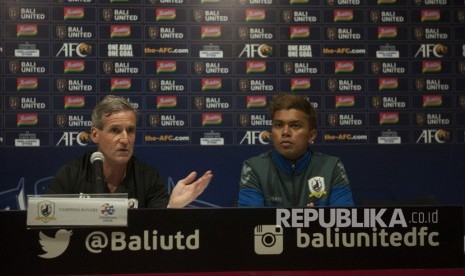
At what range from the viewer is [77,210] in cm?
127

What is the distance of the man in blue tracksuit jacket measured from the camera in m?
2.38

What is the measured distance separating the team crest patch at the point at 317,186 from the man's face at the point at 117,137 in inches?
31.7

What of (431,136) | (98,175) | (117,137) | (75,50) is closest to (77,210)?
(98,175)

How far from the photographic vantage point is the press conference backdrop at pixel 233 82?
4266 millimetres

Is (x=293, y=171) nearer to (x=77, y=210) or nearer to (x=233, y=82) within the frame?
(x=77, y=210)

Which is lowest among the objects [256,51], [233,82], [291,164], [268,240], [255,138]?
[268,240]

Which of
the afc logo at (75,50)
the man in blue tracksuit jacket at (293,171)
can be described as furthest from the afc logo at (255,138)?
the man in blue tracksuit jacket at (293,171)

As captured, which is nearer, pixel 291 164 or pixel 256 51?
pixel 291 164

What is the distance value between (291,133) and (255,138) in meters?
1.95

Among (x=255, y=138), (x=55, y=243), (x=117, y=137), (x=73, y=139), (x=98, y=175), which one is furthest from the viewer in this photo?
(x=255, y=138)

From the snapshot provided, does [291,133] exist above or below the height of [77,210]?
above

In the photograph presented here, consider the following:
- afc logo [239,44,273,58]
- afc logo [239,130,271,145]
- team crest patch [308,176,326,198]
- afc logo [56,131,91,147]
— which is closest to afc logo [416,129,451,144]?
afc logo [239,130,271,145]

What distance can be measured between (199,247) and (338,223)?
1.14ft

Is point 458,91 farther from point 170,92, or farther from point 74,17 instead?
point 74,17
